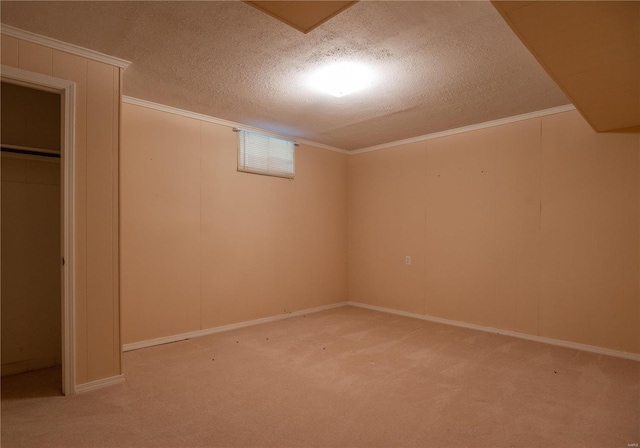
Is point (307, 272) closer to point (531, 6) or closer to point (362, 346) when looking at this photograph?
point (362, 346)

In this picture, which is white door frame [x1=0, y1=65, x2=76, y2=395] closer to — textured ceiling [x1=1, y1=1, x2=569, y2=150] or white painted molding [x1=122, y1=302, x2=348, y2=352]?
textured ceiling [x1=1, y1=1, x2=569, y2=150]

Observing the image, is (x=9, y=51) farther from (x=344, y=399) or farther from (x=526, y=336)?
(x=526, y=336)

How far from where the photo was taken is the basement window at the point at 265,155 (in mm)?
4766

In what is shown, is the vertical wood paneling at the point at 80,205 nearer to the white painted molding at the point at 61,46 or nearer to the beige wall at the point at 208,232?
the white painted molding at the point at 61,46

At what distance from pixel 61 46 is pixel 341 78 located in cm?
218

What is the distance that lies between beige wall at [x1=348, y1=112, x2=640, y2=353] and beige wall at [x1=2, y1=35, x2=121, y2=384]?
3831 millimetres

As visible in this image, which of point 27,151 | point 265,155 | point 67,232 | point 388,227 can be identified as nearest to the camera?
point 67,232

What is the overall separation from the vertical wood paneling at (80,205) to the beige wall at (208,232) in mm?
977

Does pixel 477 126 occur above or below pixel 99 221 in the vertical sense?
above

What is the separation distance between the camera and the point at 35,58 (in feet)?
8.53

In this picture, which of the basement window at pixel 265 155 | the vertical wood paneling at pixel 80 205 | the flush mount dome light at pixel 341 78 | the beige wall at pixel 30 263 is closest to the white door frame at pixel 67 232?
the vertical wood paneling at pixel 80 205

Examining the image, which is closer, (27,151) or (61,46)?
(61,46)

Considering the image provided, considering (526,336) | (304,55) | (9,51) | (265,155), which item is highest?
(304,55)

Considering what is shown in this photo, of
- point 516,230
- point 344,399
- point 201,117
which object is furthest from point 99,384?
point 516,230
